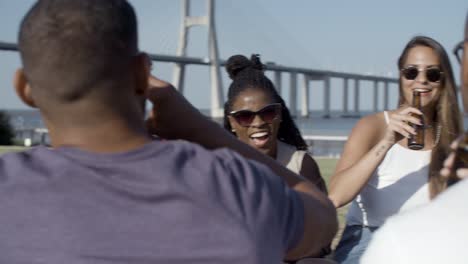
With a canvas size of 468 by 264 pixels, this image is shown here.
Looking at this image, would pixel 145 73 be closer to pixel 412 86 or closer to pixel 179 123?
pixel 179 123

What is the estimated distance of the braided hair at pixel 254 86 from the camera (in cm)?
331

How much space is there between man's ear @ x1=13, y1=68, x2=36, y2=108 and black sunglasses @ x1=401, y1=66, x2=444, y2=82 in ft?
6.19

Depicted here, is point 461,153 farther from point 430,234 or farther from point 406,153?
point 406,153

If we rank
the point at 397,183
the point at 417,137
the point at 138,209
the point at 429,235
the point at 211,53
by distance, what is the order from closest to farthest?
1. the point at 429,235
2. the point at 138,209
3. the point at 417,137
4. the point at 397,183
5. the point at 211,53

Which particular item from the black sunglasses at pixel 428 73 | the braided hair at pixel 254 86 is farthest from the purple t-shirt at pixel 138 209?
the braided hair at pixel 254 86

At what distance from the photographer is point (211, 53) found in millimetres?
39312

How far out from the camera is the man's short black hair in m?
1.13

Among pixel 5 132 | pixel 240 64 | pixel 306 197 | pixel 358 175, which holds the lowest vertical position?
pixel 5 132

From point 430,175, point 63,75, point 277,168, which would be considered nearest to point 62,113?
point 63,75

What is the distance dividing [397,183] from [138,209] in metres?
1.85

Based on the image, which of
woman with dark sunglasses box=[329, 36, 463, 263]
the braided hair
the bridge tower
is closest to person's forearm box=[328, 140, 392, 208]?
woman with dark sunglasses box=[329, 36, 463, 263]

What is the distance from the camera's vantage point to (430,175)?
281 cm

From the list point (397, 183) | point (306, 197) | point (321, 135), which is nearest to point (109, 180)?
point (306, 197)

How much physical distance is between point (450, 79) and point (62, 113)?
1.97 m
